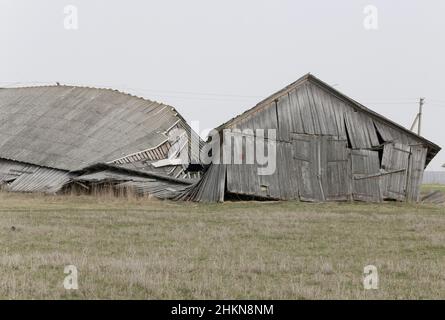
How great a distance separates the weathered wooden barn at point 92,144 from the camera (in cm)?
3447

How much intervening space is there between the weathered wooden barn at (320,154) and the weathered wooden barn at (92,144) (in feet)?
9.41

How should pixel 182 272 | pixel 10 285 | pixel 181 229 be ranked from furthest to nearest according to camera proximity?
pixel 181 229 → pixel 182 272 → pixel 10 285

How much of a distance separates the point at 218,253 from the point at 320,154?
19915mm

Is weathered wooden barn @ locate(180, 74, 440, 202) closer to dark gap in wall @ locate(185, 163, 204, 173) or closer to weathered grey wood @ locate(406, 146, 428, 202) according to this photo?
weathered grey wood @ locate(406, 146, 428, 202)

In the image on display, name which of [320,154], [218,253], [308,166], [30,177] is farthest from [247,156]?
[218,253]

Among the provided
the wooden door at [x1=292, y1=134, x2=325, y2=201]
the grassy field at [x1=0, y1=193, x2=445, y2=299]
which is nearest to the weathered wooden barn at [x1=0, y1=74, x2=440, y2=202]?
the wooden door at [x1=292, y1=134, x2=325, y2=201]

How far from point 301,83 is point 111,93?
51.2 feet

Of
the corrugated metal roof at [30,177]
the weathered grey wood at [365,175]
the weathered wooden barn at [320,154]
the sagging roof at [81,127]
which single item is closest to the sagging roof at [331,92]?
the weathered wooden barn at [320,154]

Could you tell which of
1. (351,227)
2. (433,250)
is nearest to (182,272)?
(433,250)

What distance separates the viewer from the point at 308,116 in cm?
3481

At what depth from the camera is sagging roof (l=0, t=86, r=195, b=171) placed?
38.2 m

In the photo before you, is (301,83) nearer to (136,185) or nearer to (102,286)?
(136,185)

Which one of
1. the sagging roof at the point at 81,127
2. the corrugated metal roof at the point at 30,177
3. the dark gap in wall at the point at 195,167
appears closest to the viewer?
the corrugated metal roof at the point at 30,177

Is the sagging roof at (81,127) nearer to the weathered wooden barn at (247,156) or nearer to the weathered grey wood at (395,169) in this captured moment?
the weathered wooden barn at (247,156)
